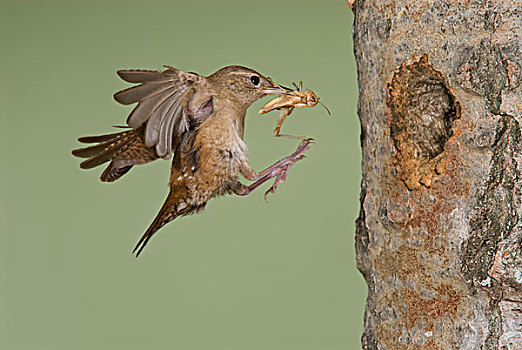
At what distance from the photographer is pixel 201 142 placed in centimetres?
125

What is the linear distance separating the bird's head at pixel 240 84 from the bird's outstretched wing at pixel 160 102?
0.06 m

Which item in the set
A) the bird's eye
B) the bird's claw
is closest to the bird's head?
the bird's eye

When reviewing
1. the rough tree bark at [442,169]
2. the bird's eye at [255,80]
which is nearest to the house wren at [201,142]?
the bird's eye at [255,80]

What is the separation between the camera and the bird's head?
1262 millimetres

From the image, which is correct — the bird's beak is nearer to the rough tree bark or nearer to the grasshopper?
the grasshopper

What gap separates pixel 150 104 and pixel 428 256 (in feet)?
1.72

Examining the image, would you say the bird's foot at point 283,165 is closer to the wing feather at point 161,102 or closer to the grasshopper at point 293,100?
the grasshopper at point 293,100

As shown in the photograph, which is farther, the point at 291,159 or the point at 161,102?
the point at 291,159

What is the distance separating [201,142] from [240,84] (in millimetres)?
131

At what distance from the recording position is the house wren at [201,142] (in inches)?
47.3

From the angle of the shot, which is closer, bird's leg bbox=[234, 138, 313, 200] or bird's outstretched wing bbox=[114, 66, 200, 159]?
bird's outstretched wing bbox=[114, 66, 200, 159]

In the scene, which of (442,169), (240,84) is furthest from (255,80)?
(442,169)

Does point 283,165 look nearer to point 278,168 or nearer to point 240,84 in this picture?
point 278,168

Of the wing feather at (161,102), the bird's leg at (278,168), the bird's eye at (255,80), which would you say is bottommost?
the bird's leg at (278,168)
